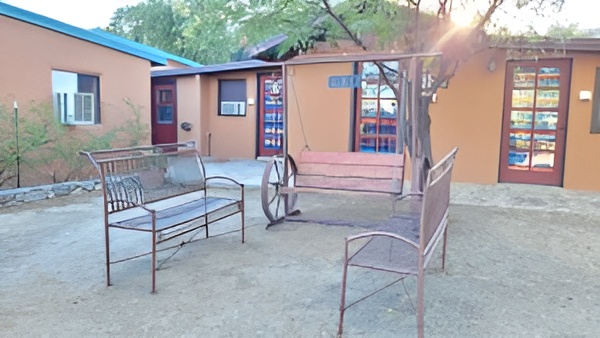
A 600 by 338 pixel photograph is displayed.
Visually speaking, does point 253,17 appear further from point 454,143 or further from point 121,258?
point 454,143

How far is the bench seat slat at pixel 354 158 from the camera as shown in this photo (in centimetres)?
498

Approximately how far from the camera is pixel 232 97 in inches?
445

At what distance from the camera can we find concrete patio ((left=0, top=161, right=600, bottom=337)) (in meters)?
2.74

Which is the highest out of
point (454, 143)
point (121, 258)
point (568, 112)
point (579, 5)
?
point (579, 5)

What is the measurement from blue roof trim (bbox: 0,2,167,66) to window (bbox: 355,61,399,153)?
4304mm

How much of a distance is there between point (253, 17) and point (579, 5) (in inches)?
159

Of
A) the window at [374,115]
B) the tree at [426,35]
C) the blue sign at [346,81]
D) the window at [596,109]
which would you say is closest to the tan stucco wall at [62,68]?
the window at [374,115]

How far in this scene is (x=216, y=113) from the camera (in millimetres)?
11516

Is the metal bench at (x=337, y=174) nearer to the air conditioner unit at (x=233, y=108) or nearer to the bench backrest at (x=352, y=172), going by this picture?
the bench backrest at (x=352, y=172)

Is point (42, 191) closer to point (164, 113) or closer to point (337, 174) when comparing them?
point (337, 174)

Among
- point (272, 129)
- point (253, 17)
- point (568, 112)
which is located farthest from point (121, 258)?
point (272, 129)

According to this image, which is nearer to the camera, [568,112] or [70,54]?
[568,112]

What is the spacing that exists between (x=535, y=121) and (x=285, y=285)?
5.62 m

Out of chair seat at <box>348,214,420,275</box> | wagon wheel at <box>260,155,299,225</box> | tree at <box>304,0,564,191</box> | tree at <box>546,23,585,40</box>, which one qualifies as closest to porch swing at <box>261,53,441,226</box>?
wagon wheel at <box>260,155,299,225</box>
